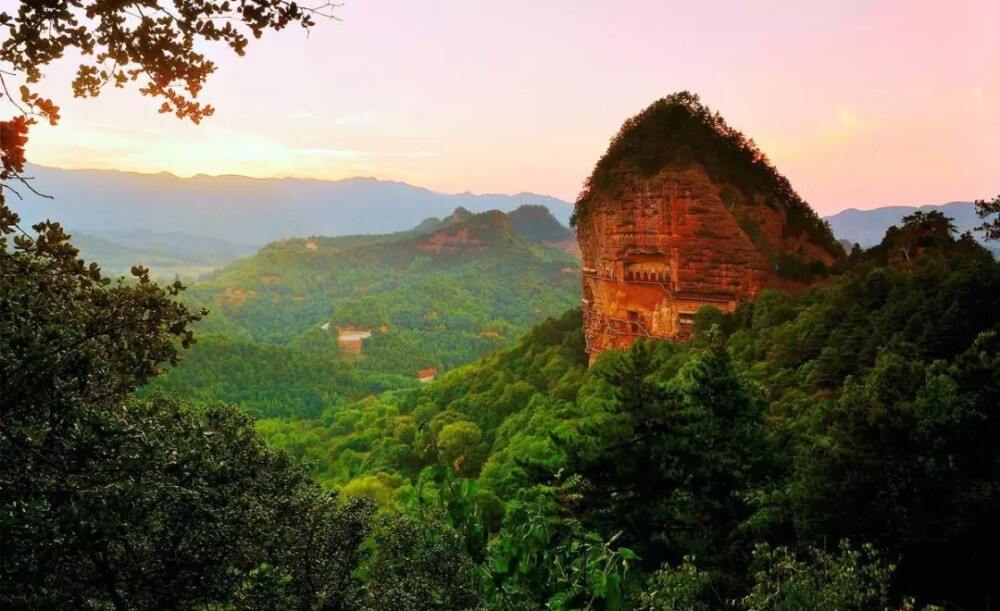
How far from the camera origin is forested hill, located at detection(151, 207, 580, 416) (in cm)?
7388

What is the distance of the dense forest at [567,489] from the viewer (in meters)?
4.04

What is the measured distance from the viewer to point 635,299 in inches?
1351

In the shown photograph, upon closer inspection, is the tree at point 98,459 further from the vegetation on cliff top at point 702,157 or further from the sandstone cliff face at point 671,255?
the vegetation on cliff top at point 702,157

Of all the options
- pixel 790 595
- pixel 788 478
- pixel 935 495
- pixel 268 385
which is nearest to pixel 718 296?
pixel 788 478

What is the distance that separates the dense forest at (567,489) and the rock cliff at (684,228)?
11.7 meters

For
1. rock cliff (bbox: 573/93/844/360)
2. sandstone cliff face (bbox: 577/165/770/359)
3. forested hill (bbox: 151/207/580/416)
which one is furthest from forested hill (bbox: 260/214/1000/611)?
forested hill (bbox: 151/207/580/416)

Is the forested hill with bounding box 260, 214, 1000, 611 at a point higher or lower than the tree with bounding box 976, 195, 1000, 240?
lower

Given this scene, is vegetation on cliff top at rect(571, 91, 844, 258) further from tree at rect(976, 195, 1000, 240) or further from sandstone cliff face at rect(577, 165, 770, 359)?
tree at rect(976, 195, 1000, 240)

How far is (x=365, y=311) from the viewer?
123188 millimetres

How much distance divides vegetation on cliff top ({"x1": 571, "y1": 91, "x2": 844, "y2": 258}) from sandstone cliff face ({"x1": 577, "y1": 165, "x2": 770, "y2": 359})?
1.31 meters

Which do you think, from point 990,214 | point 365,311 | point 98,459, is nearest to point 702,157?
point 990,214

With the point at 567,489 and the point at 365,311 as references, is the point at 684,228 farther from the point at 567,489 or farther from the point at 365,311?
the point at 365,311

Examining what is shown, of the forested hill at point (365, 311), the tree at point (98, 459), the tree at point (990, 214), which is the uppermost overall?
the tree at point (990, 214)

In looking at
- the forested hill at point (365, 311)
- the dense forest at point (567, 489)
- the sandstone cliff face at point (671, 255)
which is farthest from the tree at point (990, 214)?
the forested hill at point (365, 311)
